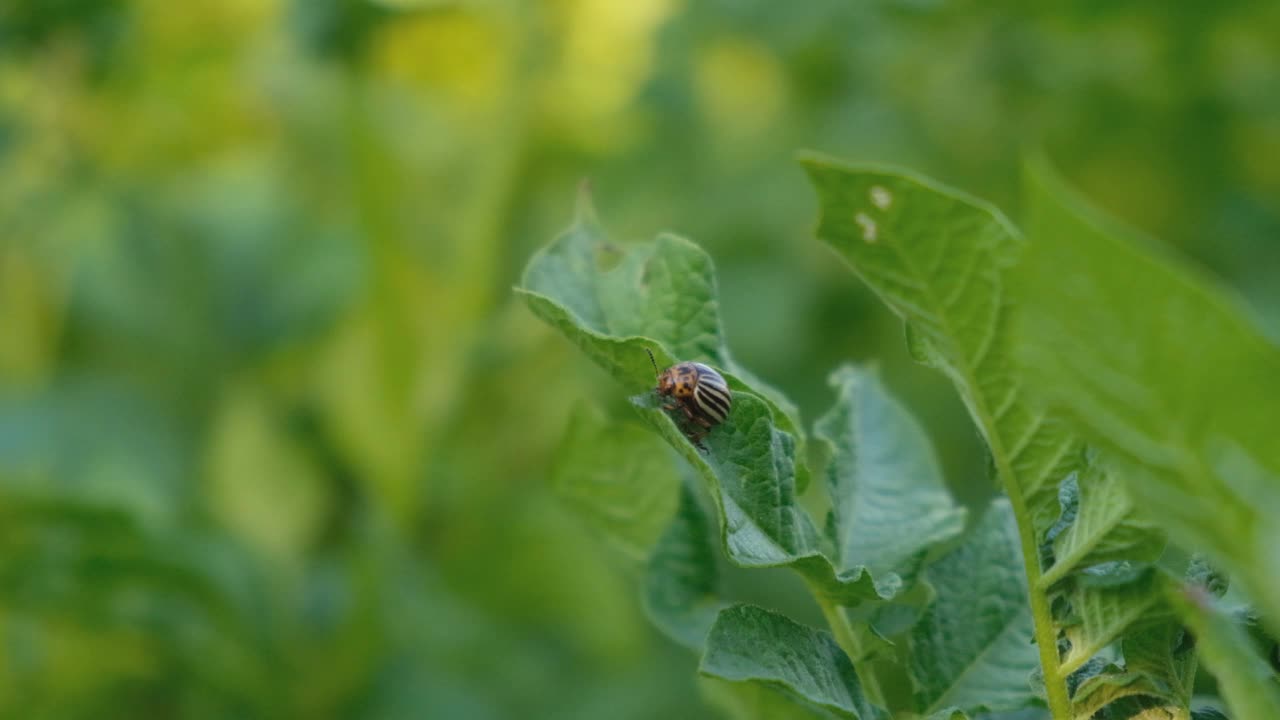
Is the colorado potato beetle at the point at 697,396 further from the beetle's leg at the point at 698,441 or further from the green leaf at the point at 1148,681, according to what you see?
the green leaf at the point at 1148,681

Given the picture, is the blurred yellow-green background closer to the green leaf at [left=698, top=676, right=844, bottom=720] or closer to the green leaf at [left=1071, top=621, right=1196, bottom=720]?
the green leaf at [left=698, top=676, right=844, bottom=720]

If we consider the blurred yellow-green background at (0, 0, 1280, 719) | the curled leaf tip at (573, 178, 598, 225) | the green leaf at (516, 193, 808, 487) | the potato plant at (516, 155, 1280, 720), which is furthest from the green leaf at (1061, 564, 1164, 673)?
the blurred yellow-green background at (0, 0, 1280, 719)

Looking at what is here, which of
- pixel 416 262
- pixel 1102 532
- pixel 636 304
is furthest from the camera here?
pixel 416 262

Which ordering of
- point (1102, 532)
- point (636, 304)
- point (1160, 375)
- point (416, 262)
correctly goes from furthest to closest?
point (416, 262) < point (636, 304) < point (1102, 532) < point (1160, 375)

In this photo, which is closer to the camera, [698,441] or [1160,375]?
[1160,375]

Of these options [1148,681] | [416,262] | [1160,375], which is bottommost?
[1148,681]

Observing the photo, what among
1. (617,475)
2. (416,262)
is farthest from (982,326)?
(416,262)

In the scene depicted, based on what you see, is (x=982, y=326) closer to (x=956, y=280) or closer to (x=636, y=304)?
(x=956, y=280)
